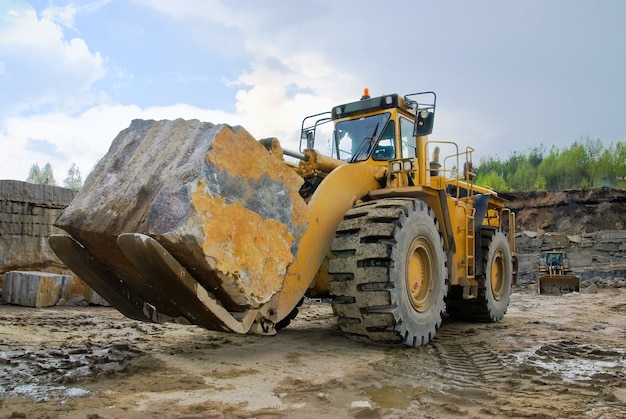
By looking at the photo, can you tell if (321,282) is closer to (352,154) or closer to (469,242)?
Answer: (352,154)

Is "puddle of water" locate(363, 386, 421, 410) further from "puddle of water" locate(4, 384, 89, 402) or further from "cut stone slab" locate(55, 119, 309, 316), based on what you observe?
"puddle of water" locate(4, 384, 89, 402)

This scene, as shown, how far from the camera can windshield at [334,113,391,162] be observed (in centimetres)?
677

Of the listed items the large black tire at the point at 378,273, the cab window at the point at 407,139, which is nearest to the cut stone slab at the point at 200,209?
the large black tire at the point at 378,273

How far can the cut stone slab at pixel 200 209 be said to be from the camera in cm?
370

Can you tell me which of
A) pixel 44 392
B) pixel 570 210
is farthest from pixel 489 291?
pixel 570 210

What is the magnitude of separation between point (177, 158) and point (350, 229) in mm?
1745

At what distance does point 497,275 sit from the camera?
28.7 feet

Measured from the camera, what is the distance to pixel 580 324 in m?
7.82

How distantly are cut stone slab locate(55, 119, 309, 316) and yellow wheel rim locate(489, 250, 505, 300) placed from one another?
4.91m

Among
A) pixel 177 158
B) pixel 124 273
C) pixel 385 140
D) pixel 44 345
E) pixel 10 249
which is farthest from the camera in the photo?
pixel 10 249

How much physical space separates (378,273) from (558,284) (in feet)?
44.7

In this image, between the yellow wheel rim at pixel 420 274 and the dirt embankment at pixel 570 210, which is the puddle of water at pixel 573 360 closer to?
the yellow wheel rim at pixel 420 274

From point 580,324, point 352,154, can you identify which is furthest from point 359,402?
point 580,324

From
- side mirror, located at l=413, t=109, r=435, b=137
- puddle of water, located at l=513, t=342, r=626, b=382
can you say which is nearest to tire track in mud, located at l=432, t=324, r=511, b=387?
puddle of water, located at l=513, t=342, r=626, b=382
